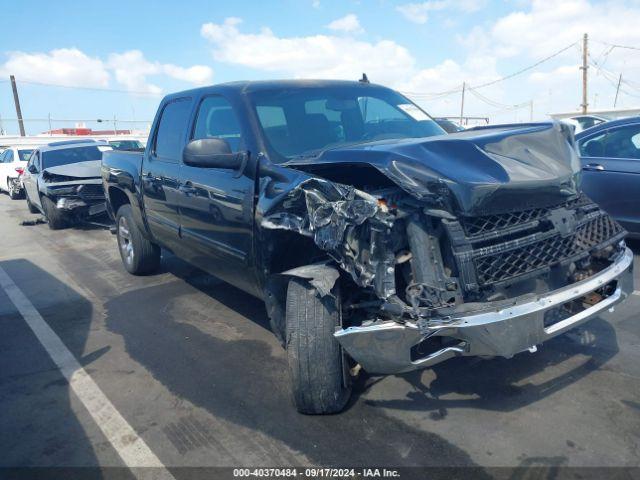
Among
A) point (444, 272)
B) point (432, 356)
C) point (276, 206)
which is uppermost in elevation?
point (276, 206)

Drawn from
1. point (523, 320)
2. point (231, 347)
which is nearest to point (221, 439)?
point (231, 347)

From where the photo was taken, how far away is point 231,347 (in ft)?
13.2

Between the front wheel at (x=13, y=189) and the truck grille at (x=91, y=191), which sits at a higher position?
the truck grille at (x=91, y=191)

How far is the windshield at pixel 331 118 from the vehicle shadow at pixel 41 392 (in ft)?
7.06

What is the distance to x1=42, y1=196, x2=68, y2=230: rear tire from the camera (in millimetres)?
9578

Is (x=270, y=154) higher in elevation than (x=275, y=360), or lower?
higher

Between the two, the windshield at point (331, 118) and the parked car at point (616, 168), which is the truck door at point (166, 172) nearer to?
the windshield at point (331, 118)

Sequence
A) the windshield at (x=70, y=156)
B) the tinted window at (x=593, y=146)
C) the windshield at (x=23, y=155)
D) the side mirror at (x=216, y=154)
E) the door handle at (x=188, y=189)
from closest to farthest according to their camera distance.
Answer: the side mirror at (x=216, y=154) → the door handle at (x=188, y=189) → the tinted window at (x=593, y=146) → the windshield at (x=70, y=156) → the windshield at (x=23, y=155)

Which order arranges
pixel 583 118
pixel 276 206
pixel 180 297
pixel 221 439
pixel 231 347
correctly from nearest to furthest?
pixel 221 439 → pixel 276 206 → pixel 231 347 → pixel 180 297 → pixel 583 118

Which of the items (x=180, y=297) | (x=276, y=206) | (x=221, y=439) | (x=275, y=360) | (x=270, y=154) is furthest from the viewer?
(x=180, y=297)

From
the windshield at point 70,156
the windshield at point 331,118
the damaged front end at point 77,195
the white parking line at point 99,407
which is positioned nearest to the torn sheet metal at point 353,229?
the windshield at point 331,118

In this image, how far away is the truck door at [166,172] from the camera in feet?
14.8

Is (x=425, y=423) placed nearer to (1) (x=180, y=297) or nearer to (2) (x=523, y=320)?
(2) (x=523, y=320)

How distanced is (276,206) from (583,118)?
16412 mm
